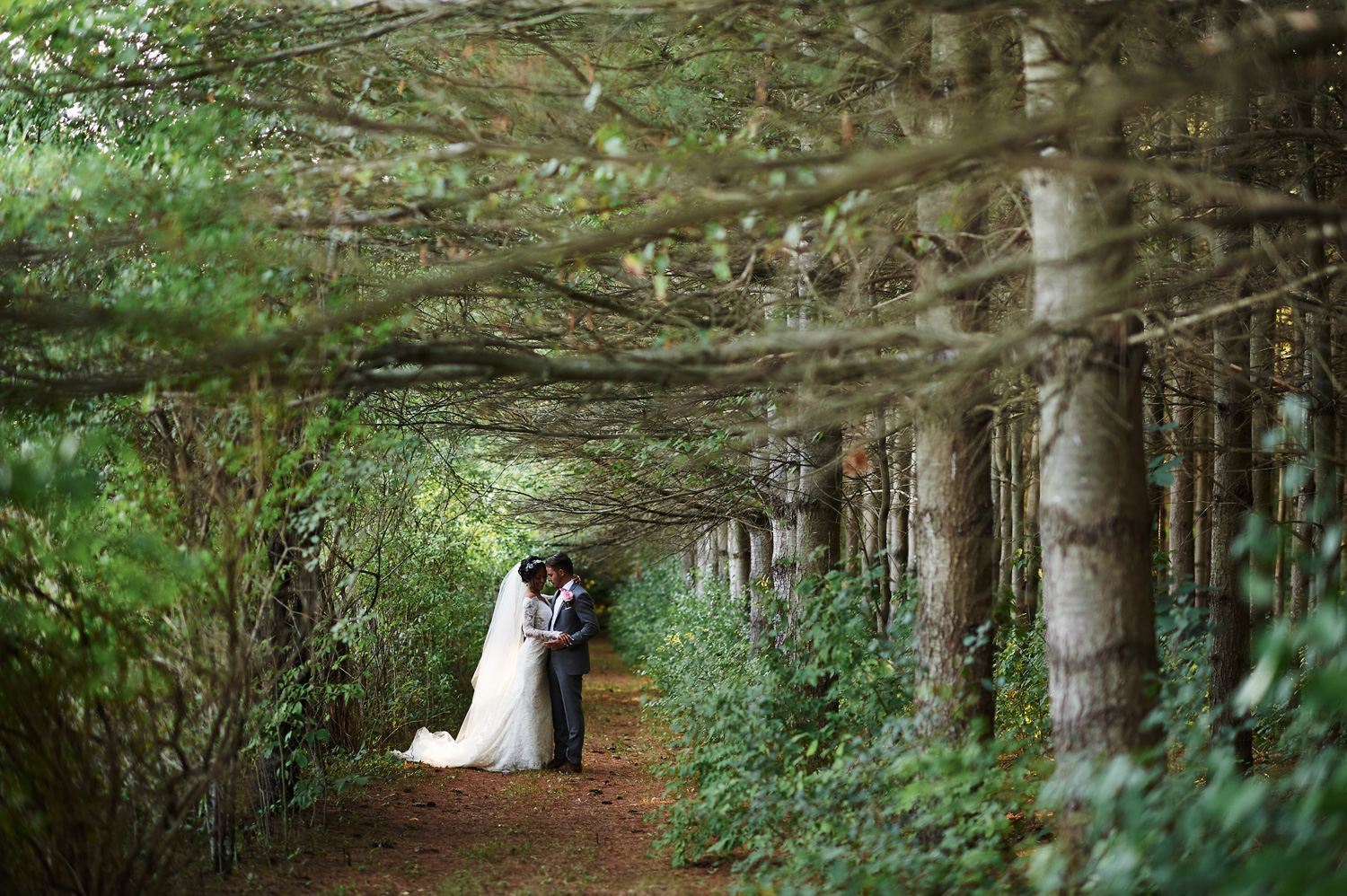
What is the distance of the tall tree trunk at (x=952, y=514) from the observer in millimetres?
5215

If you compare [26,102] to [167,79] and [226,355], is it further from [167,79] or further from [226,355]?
[226,355]

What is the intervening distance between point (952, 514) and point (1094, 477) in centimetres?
146

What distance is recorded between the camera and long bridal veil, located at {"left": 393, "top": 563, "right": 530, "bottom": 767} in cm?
1062

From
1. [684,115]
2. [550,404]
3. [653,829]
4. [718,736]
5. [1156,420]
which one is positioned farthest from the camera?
[550,404]

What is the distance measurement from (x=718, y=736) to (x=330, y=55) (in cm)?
491

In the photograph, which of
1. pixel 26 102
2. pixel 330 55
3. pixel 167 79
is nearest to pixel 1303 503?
pixel 330 55

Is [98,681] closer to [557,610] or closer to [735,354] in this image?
[735,354]

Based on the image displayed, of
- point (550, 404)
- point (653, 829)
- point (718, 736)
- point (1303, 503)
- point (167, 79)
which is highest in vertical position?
point (167, 79)

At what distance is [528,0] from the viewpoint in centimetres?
523

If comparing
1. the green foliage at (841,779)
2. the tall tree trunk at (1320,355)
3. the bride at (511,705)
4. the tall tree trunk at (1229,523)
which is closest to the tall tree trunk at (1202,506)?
the tall tree trunk at (1229,523)

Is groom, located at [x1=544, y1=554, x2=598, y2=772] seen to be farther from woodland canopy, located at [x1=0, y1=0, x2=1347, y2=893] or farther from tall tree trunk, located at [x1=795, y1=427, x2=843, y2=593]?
woodland canopy, located at [x1=0, y1=0, x2=1347, y2=893]

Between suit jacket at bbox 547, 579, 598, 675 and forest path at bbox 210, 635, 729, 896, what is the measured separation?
1.09 m

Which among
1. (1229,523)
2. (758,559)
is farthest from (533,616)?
(1229,523)

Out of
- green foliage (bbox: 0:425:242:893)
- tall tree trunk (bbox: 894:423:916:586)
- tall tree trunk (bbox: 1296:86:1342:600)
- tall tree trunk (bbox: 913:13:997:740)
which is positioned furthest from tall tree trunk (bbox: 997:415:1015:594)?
green foliage (bbox: 0:425:242:893)
